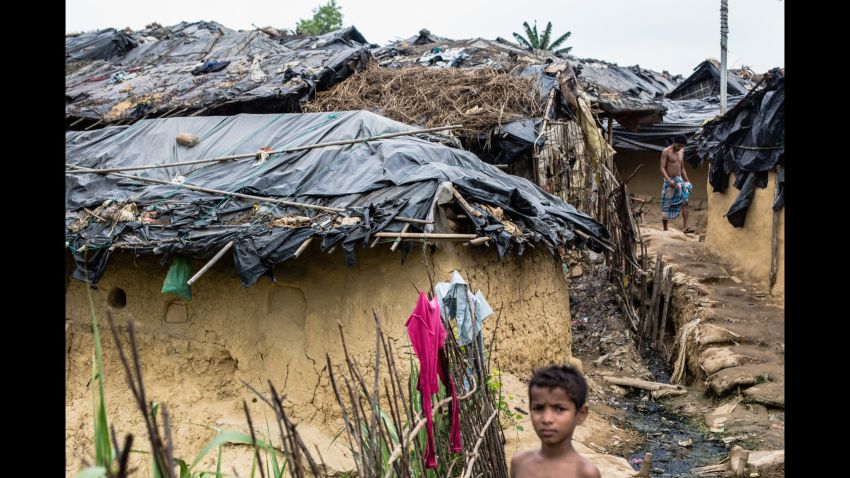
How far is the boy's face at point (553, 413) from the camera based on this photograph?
299 cm

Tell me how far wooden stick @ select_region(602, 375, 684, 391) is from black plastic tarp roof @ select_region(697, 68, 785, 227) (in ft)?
8.85

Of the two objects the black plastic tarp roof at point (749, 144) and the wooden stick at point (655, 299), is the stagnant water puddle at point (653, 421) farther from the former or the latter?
the black plastic tarp roof at point (749, 144)

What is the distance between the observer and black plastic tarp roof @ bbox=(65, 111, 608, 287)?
21.9 feet

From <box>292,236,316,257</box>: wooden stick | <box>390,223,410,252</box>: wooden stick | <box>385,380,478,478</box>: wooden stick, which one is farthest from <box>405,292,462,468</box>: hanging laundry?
<box>292,236,316,257</box>: wooden stick

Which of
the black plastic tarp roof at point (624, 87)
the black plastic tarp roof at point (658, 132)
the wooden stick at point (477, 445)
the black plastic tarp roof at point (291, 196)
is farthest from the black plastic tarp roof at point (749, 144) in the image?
the wooden stick at point (477, 445)

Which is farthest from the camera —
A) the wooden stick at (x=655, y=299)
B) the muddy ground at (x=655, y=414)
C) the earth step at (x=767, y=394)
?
the wooden stick at (x=655, y=299)

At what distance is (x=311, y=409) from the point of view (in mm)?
7086

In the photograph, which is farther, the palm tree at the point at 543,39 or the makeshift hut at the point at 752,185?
the palm tree at the point at 543,39

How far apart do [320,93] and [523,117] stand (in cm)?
285

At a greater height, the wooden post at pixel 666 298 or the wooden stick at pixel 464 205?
the wooden stick at pixel 464 205

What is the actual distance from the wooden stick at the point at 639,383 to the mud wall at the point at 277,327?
4.29 ft

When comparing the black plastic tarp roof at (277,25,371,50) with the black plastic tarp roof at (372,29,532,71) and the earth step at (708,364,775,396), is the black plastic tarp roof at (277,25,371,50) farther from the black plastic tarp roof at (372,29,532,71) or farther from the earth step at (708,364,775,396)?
the earth step at (708,364,775,396)

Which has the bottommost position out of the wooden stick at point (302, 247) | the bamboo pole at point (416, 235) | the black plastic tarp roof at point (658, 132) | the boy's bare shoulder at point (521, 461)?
the boy's bare shoulder at point (521, 461)
